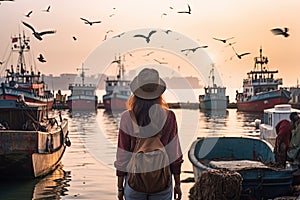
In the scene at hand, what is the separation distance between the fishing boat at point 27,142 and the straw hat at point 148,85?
9.60 meters

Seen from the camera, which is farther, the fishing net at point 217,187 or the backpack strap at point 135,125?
the fishing net at point 217,187

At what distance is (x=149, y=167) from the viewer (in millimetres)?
4848

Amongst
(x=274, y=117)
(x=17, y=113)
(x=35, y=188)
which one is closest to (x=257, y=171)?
(x=35, y=188)

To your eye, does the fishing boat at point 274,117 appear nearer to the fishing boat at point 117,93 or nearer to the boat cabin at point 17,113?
the boat cabin at point 17,113

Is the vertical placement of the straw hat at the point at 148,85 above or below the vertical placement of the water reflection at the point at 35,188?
above

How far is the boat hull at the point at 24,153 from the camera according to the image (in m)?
14.0

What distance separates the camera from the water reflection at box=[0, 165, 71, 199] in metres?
13.4

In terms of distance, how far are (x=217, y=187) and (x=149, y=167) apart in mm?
1375

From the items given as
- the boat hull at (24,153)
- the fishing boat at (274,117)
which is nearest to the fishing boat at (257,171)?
the fishing boat at (274,117)

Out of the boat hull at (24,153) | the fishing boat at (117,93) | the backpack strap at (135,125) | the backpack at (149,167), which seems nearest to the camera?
the backpack at (149,167)

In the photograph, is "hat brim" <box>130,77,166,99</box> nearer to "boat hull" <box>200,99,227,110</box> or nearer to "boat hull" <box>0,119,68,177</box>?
"boat hull" <box>0,119,68,177</box>

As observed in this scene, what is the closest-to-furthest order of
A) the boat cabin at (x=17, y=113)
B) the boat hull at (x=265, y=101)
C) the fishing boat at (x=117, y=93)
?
the boat cabin at (x=17, y=113)
the boat hull at (x=265, y=101)
the fishing boat at (x=117, y=93)

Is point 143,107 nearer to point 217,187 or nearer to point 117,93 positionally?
point 217,187

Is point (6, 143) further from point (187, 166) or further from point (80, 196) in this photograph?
point (187, 166)
